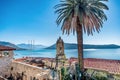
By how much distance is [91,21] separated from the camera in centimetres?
2433

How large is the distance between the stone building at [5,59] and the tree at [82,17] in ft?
52.0

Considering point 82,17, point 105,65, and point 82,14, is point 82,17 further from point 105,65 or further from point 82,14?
point 105,65

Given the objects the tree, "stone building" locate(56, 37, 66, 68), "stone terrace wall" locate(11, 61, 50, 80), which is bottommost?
"stone terrace wall" locate(11, 61, 50, 80)

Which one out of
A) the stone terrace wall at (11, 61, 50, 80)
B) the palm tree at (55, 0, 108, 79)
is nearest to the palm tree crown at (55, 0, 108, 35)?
the palm tree at (55, 0, 108, 79)

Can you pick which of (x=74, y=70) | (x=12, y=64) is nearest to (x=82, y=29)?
(x=74, y=70)

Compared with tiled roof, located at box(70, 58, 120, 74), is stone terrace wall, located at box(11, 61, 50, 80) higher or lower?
lower

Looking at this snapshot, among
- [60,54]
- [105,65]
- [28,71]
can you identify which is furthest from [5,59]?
[105,65]

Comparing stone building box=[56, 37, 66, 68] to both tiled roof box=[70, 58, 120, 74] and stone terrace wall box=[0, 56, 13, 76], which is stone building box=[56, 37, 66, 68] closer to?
tiled roof box=[70, 58, 120, 74]

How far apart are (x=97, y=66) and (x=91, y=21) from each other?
6127mm

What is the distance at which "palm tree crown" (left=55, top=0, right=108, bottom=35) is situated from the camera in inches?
920

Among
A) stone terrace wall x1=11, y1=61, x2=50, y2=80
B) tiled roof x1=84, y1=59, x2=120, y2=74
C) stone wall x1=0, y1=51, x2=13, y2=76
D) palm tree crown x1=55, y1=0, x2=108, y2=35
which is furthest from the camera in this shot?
stone wall x1=0, y1=51, x2=13, y2=76

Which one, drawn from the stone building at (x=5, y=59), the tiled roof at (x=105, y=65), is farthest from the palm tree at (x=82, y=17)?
the stone building at (x=5, y=59)

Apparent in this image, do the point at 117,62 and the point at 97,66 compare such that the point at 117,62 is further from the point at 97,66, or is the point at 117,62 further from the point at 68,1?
the point at 68,1

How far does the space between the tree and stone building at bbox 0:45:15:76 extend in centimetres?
1584
